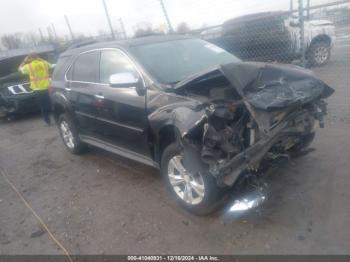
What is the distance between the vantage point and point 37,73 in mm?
8578

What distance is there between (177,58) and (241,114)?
1.56m

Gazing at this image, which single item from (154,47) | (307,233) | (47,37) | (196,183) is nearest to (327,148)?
(307,233)

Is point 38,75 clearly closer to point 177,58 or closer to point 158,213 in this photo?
point 177,58

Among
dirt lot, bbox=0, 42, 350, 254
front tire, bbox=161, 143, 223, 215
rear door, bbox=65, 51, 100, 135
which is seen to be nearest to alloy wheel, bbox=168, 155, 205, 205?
front tire, bbox=161, 143, 223, 215

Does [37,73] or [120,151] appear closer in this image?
[120,151]

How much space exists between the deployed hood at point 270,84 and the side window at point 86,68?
1808 millimetres

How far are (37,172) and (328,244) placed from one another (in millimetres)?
4658

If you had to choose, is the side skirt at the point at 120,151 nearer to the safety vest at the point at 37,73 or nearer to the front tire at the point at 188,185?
the front tire at the point at 188,185

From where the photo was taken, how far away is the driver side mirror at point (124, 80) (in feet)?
12.8

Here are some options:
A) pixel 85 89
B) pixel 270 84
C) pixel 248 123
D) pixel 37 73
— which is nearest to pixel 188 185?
pixel 248 123

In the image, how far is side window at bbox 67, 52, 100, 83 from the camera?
4.91 meters

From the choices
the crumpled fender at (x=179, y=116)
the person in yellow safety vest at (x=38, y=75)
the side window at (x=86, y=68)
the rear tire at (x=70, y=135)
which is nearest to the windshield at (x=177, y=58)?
the crumpled fender at (x=179, y=116)

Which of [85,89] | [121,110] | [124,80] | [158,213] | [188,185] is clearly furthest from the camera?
[85,89]

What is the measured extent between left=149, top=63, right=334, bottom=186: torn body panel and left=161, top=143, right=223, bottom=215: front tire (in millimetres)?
244
